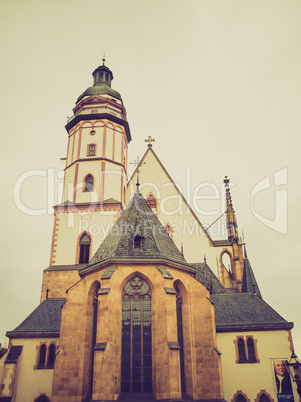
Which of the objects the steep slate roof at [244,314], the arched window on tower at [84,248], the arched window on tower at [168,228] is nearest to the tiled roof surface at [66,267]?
the arched window on tower at [84,248]

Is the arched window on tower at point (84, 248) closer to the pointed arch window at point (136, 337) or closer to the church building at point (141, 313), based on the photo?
the church building at point (141, 313)

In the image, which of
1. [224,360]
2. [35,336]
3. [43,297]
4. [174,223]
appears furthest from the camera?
[174,223]

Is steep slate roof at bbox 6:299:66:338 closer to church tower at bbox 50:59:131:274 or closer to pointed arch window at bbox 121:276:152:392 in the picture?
church tower at bbox 50:59:131:274

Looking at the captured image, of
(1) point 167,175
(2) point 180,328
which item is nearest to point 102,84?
(1) point 167,175

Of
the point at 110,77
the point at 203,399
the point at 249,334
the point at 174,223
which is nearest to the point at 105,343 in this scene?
the point at 203,399

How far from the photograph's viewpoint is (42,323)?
24.3 meters

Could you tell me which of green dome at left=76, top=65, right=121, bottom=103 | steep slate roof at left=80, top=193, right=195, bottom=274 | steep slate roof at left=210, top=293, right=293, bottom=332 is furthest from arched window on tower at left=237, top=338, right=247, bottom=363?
green dome at left=76, top=65, right=121, bottom=103

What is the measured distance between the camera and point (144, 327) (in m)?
18.1

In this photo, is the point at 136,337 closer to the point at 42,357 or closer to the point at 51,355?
the point at 51,355

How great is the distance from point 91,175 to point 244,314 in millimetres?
17102

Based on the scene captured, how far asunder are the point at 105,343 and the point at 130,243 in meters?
5.51

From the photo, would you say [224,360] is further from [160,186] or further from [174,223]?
[160,186]

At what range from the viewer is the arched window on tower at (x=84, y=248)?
29.5 m

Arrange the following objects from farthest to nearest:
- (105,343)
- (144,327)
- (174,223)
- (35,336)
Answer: (174,223), (35,336), (144,327), (105,343)
